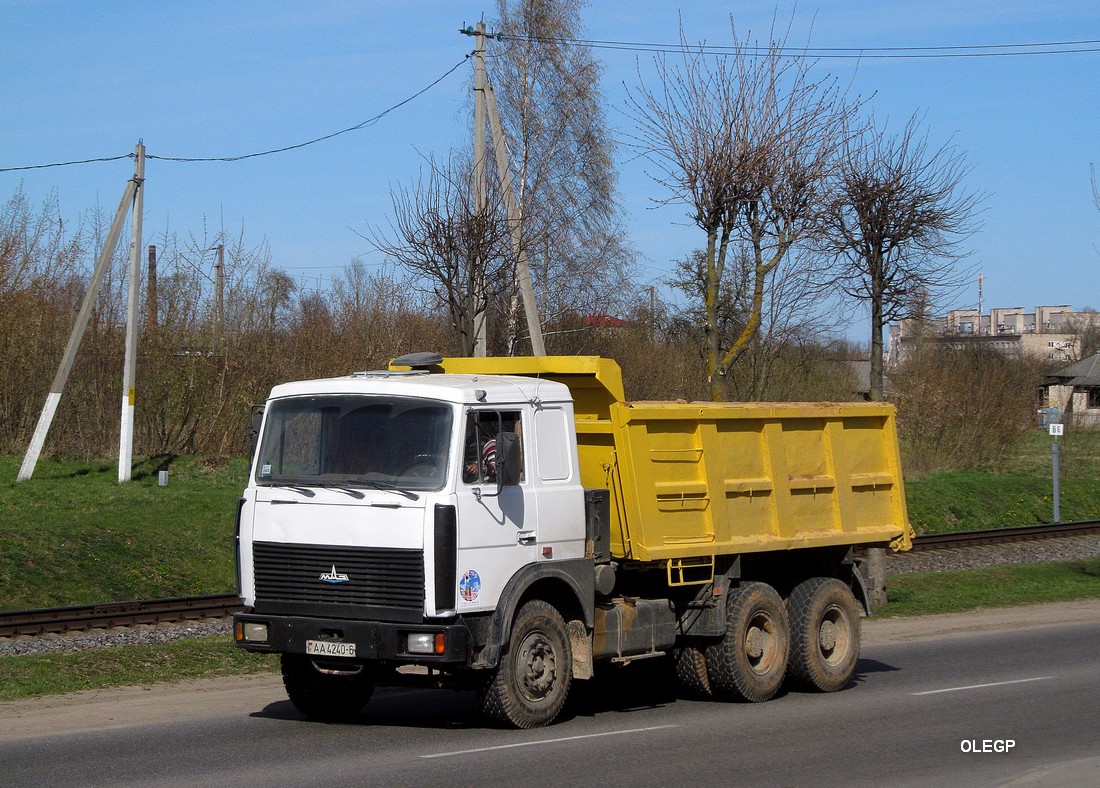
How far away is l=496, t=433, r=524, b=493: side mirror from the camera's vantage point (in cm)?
876

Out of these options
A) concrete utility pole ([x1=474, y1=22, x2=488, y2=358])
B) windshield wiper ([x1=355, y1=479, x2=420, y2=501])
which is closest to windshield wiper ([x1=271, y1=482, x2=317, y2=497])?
windshield wiper ([x1=355, y1=479, x2=420, y2=501])

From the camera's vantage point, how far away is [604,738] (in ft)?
29.1

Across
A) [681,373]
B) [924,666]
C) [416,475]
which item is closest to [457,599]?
[416,475]

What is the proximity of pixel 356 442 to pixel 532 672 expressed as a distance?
2.15 m

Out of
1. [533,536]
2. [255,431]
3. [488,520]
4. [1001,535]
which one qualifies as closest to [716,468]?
[533,536]

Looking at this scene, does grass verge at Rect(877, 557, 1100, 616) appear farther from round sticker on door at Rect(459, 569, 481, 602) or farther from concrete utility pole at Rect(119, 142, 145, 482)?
concrete utility pole at Rect(119, 142, 145, 482)

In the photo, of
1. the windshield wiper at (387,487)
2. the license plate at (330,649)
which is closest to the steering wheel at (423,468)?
the windshield wiper at (387,487)

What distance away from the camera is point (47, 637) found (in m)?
13.8

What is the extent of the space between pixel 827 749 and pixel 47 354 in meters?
22.5

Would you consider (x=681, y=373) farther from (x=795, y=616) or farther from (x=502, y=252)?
(x=795, y=616)

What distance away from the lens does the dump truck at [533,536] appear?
27.7 ft

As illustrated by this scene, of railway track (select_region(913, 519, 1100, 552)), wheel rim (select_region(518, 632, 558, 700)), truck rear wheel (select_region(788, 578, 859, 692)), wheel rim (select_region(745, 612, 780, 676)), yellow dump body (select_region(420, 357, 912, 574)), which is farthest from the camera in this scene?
railway track (select_region(913, 519, 1100, 552))

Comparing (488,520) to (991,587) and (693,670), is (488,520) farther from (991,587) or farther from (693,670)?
(991,587)

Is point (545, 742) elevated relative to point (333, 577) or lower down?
lower down
